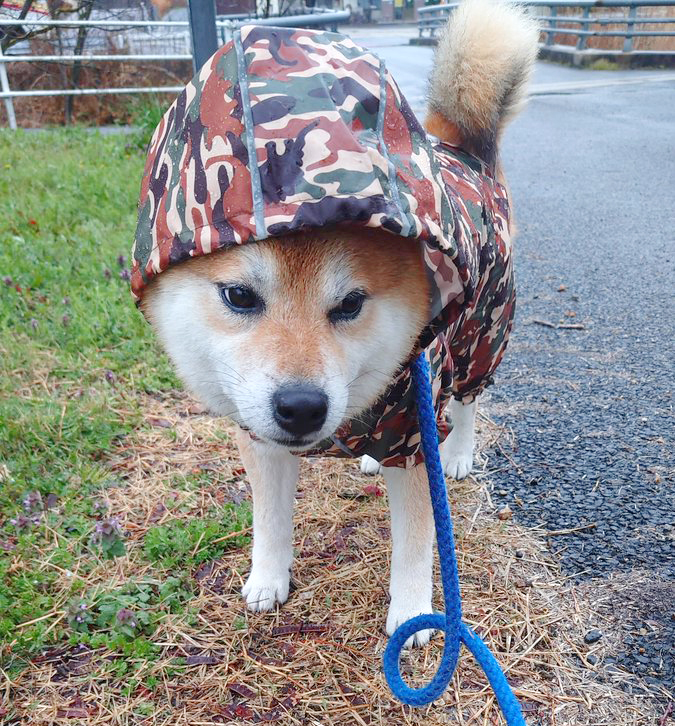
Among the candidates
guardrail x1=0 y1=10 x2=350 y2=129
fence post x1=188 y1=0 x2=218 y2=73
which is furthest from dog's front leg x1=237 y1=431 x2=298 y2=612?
guardrail x1=0 y1=10 x2=350 y2=129

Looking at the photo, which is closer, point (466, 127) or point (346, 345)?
point (346, 345)

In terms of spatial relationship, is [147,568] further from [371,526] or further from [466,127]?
[466,127]

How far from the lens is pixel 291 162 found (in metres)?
1.21

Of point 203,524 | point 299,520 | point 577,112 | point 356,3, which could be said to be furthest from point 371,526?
point 356,3

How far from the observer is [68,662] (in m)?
1.80

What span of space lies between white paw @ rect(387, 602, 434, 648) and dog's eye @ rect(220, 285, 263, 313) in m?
1.01

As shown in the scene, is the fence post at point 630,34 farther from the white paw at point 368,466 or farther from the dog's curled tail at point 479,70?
the white paw at point 368,466

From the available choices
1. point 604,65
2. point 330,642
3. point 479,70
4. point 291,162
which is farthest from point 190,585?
point 604,65

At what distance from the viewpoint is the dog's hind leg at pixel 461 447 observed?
260 cm

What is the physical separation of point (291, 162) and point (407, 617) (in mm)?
1314

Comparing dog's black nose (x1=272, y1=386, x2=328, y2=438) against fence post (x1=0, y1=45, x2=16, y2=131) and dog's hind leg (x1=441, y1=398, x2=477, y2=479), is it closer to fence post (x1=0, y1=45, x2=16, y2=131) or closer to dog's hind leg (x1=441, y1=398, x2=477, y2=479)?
dog's hind leg (x1=441, y1=398, x2=477, y2=479)

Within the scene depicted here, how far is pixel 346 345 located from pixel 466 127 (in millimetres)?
1107

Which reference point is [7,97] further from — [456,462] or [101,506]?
[456,462]

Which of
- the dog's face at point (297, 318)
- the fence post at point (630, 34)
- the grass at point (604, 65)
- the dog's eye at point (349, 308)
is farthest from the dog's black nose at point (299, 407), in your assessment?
the fence post at point (630, 34)
